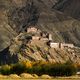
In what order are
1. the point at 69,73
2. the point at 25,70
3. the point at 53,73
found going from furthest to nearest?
the point at 25,70 → the point at 53,73 → the point at 69,73

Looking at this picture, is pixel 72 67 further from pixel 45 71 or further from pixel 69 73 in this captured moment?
pixel 45 71

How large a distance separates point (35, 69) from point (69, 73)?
92.6ft

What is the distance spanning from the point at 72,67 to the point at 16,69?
117 ft

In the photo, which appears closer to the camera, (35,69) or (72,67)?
(72,67)

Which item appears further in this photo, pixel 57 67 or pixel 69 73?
pixel 57 67

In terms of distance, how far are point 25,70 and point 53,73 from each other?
64.2 feet

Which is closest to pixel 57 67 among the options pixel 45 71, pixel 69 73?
pixel 45 71

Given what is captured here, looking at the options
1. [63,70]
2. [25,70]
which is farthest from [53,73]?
[25,70]

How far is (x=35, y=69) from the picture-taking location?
7564 inches

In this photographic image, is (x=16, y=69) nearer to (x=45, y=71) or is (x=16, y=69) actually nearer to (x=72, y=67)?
(x=45, y=71)

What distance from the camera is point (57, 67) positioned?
189125 millimetres

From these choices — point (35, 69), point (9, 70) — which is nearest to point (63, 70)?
→ point (35, 69)

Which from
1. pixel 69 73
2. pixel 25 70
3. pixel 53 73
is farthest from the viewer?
pixel 25 70

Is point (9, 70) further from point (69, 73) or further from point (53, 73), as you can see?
point (69, 73)
